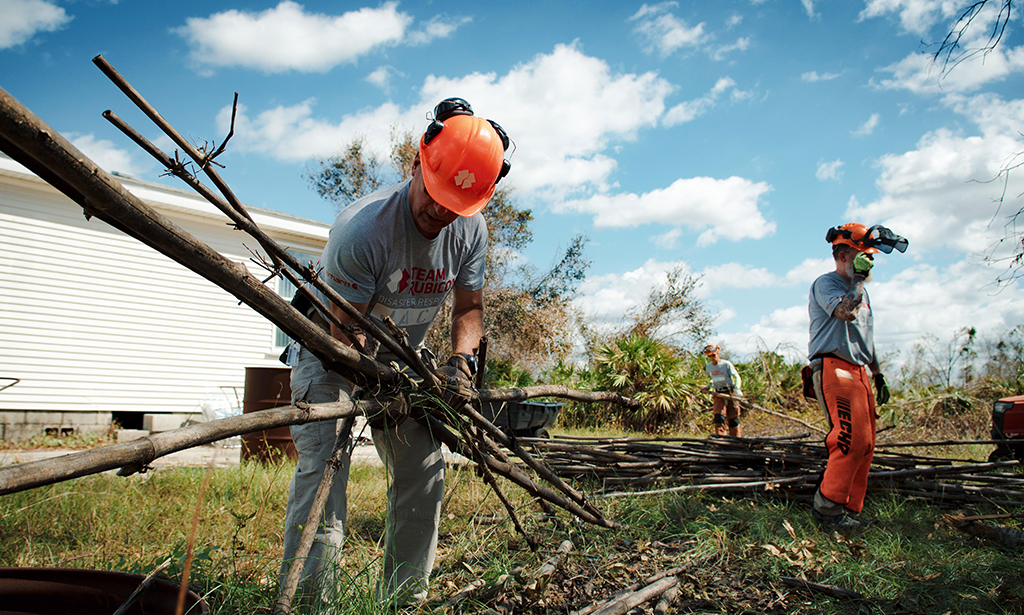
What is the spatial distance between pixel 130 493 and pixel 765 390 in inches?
524

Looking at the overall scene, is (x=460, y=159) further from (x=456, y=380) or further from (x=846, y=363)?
(x=846, y=363)

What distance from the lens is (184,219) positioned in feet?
32.8

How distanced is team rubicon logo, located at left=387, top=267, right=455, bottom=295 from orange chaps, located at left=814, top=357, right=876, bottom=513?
9.76 ft

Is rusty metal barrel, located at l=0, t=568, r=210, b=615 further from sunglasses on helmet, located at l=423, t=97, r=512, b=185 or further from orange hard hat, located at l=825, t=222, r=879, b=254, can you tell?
orange hard hat, located at l=825, t=222, r=879, b=254

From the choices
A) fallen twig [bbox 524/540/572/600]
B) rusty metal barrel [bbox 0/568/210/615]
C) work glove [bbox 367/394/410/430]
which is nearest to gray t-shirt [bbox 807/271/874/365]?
fallen twig [bbox 524/540/572/600]

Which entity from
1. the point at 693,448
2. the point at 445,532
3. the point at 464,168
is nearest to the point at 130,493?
the point at 445,532

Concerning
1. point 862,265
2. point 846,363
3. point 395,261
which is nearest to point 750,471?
point 846,363

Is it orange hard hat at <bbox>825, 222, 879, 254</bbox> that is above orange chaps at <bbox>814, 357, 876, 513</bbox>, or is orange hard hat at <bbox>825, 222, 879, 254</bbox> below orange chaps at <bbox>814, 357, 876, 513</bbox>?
above

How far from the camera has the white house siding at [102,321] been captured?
851 centimetres

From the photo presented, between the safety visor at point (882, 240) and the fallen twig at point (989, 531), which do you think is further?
the safety visor at point (882, 240)

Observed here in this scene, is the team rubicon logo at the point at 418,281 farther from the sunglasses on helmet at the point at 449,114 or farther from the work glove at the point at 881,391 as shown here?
the work glove at the point at 881,391

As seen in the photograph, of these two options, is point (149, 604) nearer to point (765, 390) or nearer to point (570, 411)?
point (570, 411)

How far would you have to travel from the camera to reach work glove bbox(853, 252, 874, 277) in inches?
158

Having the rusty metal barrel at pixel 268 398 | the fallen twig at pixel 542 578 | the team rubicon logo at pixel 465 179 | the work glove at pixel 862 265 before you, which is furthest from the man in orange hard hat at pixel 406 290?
the rusty metal barrel at pixel 268 398
